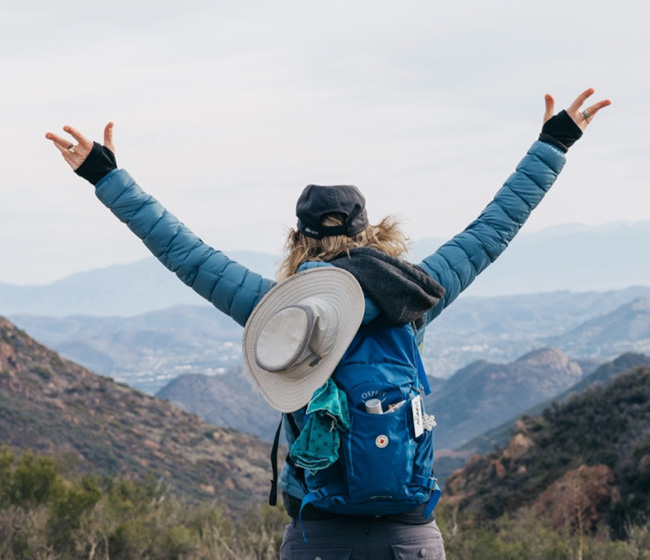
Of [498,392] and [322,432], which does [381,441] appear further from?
[498,392]

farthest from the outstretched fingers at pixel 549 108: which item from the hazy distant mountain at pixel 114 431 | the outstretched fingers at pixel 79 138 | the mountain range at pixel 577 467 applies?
the hazy distant mountain at pixel 114 431

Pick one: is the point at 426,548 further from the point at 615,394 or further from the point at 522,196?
the point at 615,394

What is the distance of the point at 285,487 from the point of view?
304 cm

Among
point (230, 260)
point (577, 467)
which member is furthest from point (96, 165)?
point (577, 467)

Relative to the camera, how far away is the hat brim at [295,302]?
2805 mm

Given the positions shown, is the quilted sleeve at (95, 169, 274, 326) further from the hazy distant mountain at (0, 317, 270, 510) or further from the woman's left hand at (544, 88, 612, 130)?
the hazy distant mountain at (0, 317, 270, 510)

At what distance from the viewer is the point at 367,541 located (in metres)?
2.88

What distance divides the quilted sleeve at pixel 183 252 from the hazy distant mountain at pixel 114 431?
2895 centimetres

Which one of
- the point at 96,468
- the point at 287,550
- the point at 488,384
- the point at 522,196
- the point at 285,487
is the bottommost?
the point at 287,550

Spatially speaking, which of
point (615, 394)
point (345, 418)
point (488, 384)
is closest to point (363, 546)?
point (345, 418)

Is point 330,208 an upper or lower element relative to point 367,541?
upper

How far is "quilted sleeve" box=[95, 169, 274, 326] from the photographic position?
3.28 meters

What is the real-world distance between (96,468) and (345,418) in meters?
31.6

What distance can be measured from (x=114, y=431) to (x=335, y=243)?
38.4 metres
